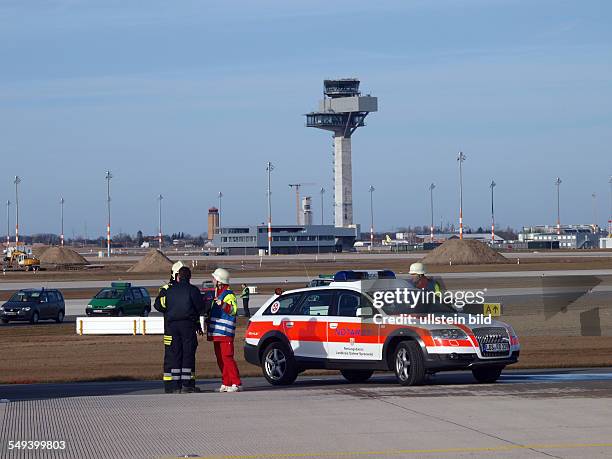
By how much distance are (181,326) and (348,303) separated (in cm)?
294

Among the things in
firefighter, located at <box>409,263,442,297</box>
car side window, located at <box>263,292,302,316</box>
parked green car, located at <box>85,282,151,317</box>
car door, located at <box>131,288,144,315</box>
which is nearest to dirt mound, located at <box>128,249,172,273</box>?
A: parked green car, located at <box>85,282,151,317</box>

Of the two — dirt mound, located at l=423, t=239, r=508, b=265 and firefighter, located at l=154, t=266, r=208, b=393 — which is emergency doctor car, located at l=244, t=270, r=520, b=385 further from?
dirt mound, located at l=423, t=239, r=508, b=265

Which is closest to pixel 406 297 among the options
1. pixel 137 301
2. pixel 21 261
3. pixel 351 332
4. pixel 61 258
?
pixel 351 332

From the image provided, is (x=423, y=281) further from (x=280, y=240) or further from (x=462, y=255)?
(x=280, y=240)

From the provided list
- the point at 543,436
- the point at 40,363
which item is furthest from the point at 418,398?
the point at 40,363

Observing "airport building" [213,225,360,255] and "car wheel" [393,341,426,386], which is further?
"airport building" [213,225,360,255]

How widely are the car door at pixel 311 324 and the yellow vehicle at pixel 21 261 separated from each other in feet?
285

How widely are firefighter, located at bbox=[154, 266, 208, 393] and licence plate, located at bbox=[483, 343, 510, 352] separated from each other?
14.1 feet

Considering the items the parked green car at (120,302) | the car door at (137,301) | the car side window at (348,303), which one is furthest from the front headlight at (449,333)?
the car door at (137,301)

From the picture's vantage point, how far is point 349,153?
17050 cm

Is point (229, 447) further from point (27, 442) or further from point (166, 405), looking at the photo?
point (166, 405)

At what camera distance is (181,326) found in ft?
49.1

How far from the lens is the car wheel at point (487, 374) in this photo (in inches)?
636

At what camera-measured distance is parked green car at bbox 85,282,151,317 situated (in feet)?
136
